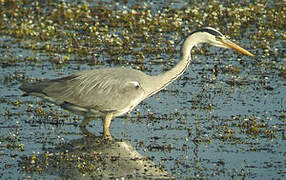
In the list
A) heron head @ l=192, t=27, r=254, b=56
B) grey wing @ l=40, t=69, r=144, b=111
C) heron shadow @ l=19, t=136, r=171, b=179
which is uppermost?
heron head @ l=192, t=27, r=254, b=56

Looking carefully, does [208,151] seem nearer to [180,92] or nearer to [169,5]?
[180,92]

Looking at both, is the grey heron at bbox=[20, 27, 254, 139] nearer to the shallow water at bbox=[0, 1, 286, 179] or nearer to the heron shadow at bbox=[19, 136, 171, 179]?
the shallow water at bbox=[0, 1, 286, 179]

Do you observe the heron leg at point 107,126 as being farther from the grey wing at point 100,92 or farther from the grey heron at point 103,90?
the grey wing at point 100,92

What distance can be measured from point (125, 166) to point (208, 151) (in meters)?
1.41

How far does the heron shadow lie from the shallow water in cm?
4

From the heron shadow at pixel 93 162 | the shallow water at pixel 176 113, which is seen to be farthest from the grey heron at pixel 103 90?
the heron shadow at pixel 93 162

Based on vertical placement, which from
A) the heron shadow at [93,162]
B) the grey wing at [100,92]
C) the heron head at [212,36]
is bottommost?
the heron shadow at [93,162]

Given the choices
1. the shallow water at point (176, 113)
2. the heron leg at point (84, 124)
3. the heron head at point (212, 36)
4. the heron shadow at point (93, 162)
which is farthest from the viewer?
the heron head at point (212, 36)

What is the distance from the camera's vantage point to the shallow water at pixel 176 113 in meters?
9.48

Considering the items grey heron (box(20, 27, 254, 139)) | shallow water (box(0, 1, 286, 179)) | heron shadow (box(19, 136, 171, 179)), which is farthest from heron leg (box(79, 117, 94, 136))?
heron shadow (box(19, 136, 171, 179))

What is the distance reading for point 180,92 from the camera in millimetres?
13367

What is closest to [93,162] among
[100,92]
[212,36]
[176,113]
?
[100,92]

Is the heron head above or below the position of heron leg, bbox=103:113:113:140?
above

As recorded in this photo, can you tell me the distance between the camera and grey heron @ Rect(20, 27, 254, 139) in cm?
1081
